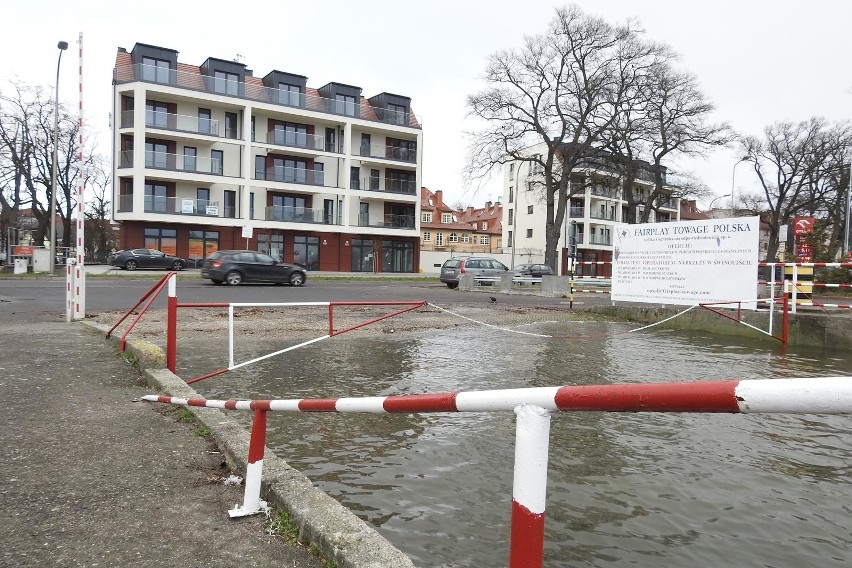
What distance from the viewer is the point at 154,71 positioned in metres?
41.8

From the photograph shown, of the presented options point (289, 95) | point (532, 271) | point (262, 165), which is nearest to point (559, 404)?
point (532, 271)

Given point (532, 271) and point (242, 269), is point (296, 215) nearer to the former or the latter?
point (532, 271)

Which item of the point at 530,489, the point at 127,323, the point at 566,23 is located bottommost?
the point at 127,323

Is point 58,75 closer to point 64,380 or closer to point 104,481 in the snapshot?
point 64,380

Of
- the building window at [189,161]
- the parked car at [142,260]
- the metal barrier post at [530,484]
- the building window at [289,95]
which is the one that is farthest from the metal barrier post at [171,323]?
the building window at [289,95]

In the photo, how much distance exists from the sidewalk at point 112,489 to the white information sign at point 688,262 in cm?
1100

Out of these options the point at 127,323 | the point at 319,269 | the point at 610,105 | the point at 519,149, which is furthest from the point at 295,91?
the point at 127,323

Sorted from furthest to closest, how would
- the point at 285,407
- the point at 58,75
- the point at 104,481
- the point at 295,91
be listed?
the point at 295,91, the point at 58,75, the point at 104,481, the point at 285,407

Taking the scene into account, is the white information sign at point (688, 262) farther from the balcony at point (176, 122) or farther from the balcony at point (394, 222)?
the balcony at point (394, 222)

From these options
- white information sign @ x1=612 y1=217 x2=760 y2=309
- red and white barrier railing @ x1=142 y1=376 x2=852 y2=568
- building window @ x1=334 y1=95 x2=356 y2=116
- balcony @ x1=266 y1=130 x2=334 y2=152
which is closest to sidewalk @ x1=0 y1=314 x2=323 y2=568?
red and white barrier railing @ x1=142 y1=376 x2=852 y2=568

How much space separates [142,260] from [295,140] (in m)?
15.9

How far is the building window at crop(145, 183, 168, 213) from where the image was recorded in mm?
41500

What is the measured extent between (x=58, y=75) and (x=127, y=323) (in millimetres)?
22681

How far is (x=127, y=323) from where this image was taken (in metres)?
12.5
